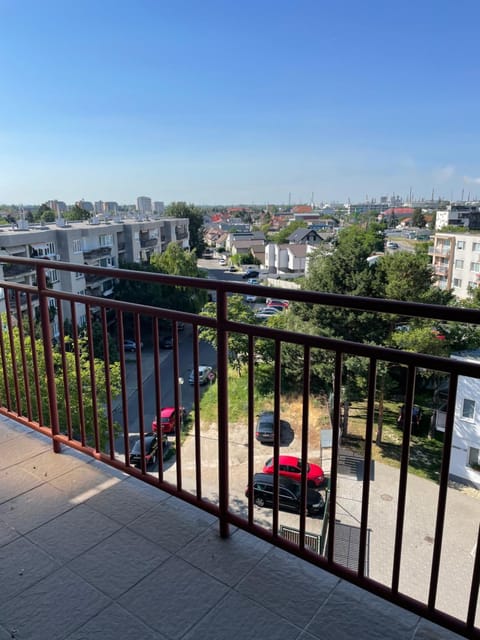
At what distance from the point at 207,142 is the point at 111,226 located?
28.7 metres

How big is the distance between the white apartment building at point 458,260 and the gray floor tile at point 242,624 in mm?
33616

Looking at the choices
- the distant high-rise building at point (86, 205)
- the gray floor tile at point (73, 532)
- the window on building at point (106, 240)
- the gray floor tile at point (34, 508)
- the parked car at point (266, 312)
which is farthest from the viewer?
the distant high-rise building at point (86, 205)

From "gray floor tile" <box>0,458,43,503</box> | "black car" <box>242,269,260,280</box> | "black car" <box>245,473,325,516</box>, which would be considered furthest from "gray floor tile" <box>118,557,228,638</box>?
"black car" <box>242,269,260,280</box>

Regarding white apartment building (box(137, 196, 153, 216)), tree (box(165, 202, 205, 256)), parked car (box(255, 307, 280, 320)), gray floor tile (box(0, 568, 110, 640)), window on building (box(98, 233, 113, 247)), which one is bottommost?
parked car (box(255, 307, 280, 320))

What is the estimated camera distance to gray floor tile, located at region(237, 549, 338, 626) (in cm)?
141

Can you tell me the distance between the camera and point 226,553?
1.68 metres

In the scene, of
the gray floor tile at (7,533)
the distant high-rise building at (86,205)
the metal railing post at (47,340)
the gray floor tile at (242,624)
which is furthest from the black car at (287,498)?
the distant high-rise building at (86,205)

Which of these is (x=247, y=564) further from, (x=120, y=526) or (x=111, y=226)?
(x=111, y=226)

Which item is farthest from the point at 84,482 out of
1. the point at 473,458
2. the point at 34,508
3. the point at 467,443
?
the point at 473,458

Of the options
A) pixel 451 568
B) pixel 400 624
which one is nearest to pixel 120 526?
pixel 400 624

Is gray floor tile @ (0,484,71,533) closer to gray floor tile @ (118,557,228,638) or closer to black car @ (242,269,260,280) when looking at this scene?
gray floor tile @ (118,557,228,638)

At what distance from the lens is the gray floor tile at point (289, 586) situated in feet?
4.63

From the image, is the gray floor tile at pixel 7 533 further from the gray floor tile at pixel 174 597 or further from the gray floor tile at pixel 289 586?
the gray floor tile at pixel 289 586

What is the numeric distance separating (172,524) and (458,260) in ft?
124
